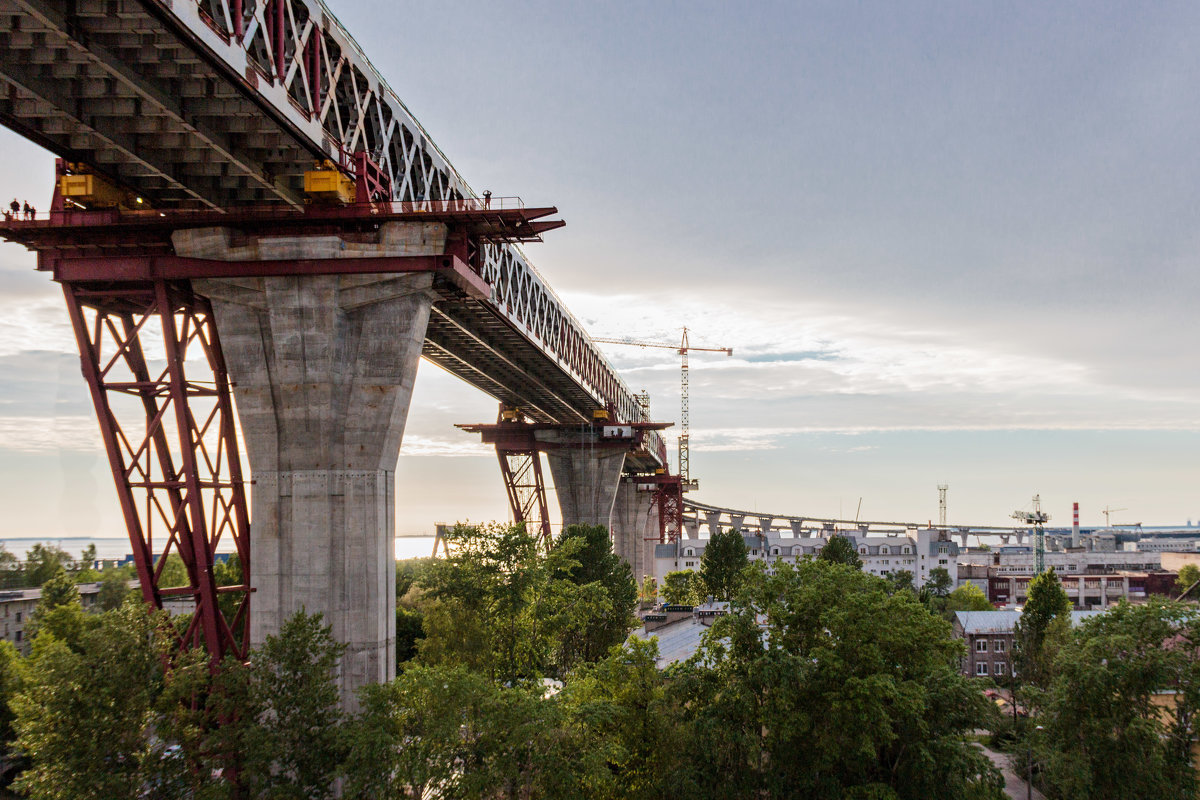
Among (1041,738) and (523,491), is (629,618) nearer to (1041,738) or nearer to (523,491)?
(1041,738)

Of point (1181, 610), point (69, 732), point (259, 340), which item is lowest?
point (69, 732)

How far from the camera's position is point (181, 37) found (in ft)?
81.4

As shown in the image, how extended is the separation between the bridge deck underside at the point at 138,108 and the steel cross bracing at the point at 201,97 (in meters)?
0.04

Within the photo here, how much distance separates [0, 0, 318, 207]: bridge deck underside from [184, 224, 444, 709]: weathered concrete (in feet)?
8.09

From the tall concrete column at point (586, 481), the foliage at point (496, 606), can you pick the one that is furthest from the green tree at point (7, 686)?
the tall concrete column at point (586, 481)

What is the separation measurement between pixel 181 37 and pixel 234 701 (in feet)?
63.1

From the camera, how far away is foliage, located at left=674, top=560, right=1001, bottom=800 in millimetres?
27547

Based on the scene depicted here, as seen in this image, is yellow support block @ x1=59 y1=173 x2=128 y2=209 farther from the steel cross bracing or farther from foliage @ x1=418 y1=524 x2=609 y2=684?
foliage @ x1=418 y1=524 x2=609 y2=684

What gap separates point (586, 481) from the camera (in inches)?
3794

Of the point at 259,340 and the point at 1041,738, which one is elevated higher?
the point at 259,340

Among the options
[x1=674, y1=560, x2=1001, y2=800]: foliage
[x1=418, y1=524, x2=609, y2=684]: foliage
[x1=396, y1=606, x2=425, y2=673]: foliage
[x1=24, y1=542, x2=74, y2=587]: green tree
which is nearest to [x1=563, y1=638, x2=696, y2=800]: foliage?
[x1=674, y1=560, x2=1001, y2=800]: foliage

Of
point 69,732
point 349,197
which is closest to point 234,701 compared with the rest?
point 69,732

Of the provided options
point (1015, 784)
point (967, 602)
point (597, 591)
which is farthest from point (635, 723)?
point (967, 602)

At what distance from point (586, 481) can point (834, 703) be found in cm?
6966
